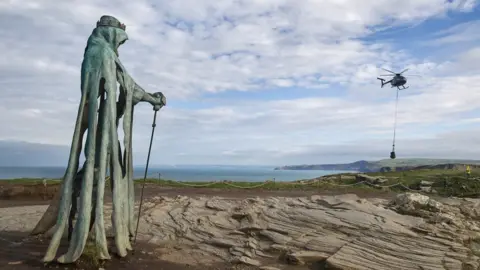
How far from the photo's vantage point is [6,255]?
946 cm

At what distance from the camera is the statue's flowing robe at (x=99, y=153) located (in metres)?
8.81

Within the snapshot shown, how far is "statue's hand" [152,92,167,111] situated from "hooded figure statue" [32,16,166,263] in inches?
35.6

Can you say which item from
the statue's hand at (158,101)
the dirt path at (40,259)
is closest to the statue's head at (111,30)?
the statue's hand at (158,101)

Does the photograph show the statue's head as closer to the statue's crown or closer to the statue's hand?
the statue's crown

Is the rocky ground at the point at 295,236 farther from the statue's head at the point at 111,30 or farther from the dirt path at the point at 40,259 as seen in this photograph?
the statue's head at the point at 111,30

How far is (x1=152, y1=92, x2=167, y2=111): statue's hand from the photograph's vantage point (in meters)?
11.1

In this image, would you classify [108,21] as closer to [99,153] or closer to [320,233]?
[99,153]

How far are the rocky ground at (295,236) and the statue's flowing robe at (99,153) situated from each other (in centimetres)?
86

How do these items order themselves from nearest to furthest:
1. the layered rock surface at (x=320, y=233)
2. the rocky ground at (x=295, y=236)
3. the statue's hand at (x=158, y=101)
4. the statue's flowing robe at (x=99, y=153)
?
1. the statue's flowing robe at (x=99, y=153)
2. the rocky ground at (x=295, y=236)
3. the layered rock surface at (x=320, y=233)
4. the statue's hand at (x=158, y=101)

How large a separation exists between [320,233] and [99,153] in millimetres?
6385

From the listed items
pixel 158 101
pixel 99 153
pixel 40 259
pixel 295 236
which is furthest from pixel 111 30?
pixel 295 236

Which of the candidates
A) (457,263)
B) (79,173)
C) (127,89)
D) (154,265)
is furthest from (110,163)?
(457,263)

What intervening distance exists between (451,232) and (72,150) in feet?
33.7

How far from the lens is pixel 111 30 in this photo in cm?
975
